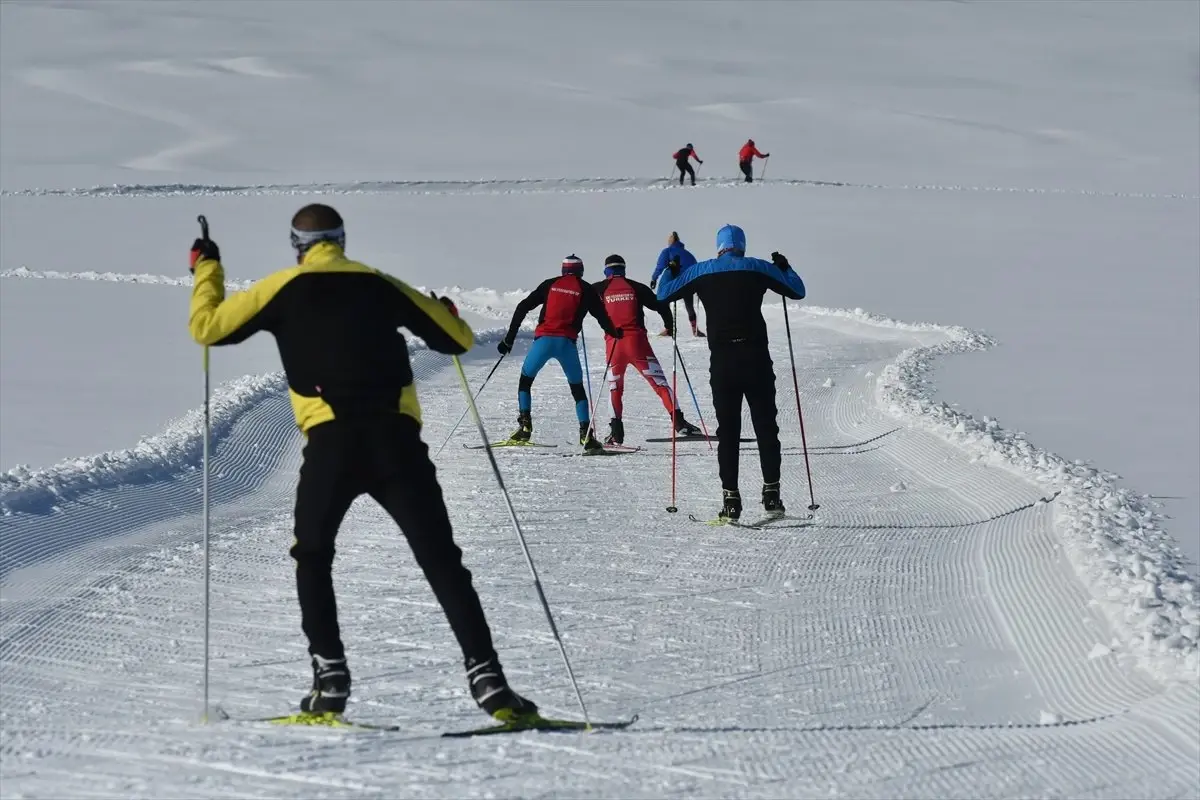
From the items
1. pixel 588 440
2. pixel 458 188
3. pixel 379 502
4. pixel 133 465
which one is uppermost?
pixel 458 188

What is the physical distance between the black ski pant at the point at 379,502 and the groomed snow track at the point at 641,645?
381 mm

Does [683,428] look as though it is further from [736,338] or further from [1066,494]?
[1066,494]

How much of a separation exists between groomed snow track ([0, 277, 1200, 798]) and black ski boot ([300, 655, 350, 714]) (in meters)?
0.22

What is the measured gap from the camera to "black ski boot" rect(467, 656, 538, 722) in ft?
14.7

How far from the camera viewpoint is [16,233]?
35.2 m

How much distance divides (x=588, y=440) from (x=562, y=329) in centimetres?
87

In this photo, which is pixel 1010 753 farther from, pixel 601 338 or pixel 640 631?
pixel 601 338

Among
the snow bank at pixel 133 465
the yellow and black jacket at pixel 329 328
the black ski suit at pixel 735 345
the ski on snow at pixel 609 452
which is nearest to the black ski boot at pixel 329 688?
the yellow and black jacket at pixel 329 328

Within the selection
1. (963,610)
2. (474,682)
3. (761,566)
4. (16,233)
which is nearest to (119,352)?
(761,566)

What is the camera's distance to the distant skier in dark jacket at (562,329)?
446 inches

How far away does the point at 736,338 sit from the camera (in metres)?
8.54

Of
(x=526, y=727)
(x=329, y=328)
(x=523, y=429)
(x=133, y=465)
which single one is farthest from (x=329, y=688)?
(x=523, y=429)

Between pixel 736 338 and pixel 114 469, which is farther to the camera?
pixel 114 469

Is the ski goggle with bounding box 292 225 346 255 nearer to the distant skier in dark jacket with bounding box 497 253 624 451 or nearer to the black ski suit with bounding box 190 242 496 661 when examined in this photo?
the black ski suit with bounding box 190 242 496 661
